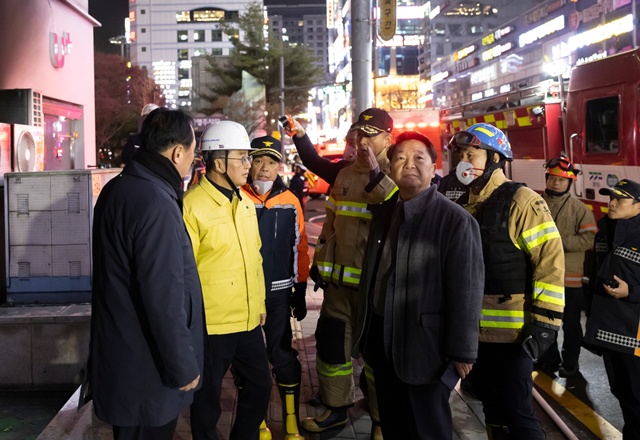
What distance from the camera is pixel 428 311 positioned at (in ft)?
10.3

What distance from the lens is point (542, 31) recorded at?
36500mm

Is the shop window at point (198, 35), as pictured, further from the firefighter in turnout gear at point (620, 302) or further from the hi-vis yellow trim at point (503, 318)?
the hi-vis yellow trim at point (503, 318)

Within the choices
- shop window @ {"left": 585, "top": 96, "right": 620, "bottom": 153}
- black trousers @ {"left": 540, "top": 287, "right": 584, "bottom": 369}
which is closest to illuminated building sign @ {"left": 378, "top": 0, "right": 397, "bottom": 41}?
shop window @ {"left": 585, "top": 96, "right": 620, "bottom": 153}

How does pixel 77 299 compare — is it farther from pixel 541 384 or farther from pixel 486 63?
pixel 486 63

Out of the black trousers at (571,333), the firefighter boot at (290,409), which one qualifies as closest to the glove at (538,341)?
the firefighter boot at (290,409)

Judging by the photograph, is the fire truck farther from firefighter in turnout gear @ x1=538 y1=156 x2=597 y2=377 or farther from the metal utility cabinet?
the metal utility cabinet

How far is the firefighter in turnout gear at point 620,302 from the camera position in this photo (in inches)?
160

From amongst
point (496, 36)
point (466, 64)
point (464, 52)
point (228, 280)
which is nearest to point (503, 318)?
point (228, 280)

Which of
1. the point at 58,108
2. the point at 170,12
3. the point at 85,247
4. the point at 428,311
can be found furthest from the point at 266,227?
the point at 170,12

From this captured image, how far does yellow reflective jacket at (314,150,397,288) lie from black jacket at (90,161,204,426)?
1647 millimetres

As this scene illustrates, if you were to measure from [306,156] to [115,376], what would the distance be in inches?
119

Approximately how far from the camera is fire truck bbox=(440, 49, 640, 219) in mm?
8984

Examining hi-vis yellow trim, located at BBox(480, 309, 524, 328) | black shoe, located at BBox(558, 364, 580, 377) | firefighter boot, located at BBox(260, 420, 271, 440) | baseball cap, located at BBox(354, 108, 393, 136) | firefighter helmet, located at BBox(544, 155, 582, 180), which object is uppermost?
baseball cap, located at BBox(354, 108, 393, 136)

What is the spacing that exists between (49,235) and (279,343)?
98.4 inches
